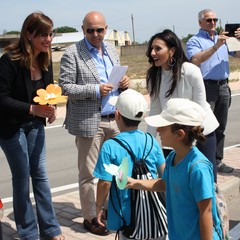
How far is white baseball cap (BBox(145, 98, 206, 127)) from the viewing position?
233 centimetres

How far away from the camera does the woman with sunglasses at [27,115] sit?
10.7ft

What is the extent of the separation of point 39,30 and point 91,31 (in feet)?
2.30

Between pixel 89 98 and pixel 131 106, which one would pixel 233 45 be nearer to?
pixel 89 98

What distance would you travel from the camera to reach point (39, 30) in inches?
132

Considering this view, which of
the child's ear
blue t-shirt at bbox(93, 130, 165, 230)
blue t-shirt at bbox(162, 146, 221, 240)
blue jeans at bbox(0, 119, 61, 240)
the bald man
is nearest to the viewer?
blue t-shirt at bbox(162, 146, 221, 240)

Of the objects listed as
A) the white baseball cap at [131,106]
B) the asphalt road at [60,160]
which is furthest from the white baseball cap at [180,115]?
the asphalt road at [60,160]

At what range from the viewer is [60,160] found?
7562mm

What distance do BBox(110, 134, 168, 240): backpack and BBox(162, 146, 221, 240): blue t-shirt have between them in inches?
9.5

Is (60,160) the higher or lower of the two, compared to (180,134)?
lower

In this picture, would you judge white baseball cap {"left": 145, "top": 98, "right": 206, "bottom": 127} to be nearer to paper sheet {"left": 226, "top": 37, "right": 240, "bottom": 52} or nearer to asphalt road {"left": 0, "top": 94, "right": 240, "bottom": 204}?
paper sheet {"left": 226, "top": 37, "right": 240, "bottom": 52}

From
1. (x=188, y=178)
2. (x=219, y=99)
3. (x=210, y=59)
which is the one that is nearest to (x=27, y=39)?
(x=188, y=178)

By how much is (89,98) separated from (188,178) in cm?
179

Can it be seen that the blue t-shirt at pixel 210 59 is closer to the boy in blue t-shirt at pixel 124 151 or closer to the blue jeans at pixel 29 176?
the blue jeans at pixel 29 176

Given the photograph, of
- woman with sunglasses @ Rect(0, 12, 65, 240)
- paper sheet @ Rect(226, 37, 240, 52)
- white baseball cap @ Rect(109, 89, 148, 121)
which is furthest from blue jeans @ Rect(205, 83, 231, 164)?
white baseball cap @ Rect(109, 89, 148, 121)
